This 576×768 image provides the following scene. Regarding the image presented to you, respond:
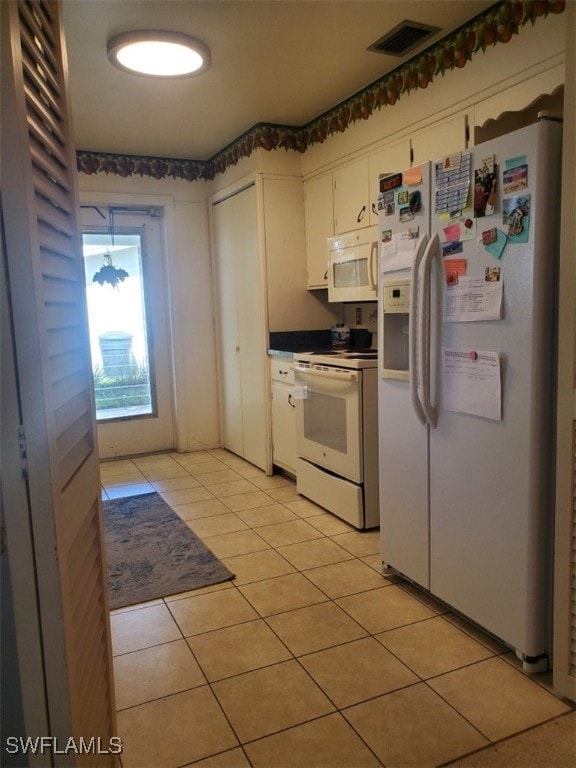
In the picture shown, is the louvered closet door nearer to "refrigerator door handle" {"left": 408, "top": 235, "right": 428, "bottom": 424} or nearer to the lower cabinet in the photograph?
"refrigerator door handle" {"left": 408, "top": 235, "right": 428, "bottom": 424}

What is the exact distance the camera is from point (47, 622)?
938 millimetres

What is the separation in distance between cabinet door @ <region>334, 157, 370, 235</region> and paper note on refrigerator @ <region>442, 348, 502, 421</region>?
1.60 m

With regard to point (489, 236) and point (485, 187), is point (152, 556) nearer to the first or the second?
point (489, 236)

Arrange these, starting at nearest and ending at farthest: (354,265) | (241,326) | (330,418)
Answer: (330,418)
(354,265)
(241,326)

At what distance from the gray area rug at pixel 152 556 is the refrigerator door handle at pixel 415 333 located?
125 centimetres

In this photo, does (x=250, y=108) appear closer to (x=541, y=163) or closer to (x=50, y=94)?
(x=541, y=163)

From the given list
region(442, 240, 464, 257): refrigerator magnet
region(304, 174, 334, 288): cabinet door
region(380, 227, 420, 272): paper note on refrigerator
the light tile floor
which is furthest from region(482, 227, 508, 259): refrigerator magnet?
region(304, 174, 334, 288): cabinet door

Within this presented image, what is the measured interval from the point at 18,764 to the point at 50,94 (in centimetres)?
123

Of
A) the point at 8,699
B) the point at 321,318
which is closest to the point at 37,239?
the point at 8,699

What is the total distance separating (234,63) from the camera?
295cm

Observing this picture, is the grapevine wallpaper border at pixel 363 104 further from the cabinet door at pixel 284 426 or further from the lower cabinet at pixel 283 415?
the cabinet door at pixel 284 426

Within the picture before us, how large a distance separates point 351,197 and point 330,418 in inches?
55.8

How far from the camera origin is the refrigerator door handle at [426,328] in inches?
84.5

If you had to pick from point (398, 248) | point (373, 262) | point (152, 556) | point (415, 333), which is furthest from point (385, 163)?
point (152, 556)
